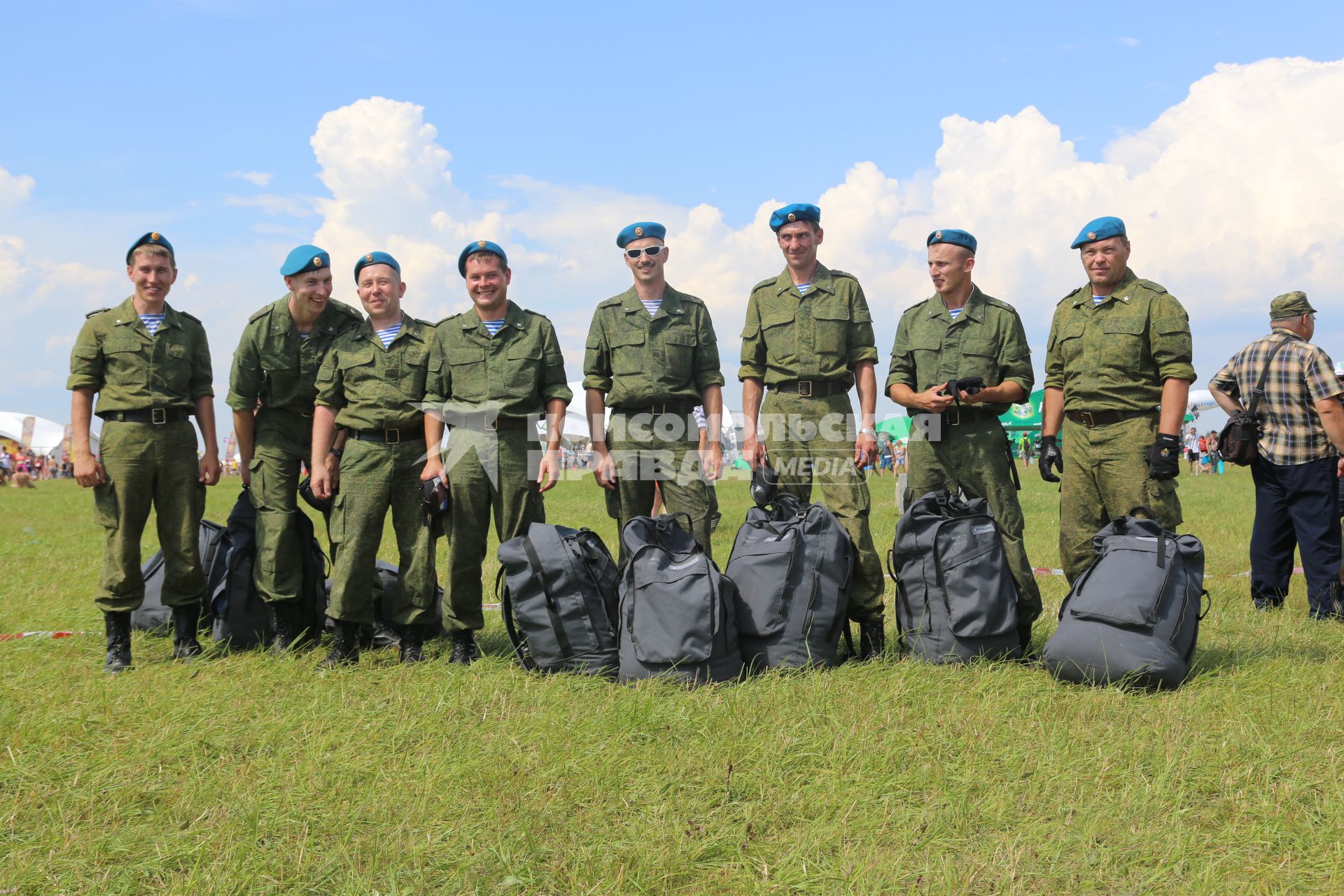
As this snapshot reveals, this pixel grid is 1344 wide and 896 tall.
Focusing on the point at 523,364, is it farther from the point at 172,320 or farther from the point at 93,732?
the point at 93,732

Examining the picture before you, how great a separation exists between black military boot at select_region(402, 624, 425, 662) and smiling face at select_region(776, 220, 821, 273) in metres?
3.02

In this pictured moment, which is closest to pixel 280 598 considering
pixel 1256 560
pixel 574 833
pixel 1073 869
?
pixel 574 833

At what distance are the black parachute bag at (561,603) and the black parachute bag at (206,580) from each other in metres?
2.21

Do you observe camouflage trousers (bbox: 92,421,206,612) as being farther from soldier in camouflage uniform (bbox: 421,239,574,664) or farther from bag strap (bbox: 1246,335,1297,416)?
bag strap (bbox: 1246,335,1297,416)

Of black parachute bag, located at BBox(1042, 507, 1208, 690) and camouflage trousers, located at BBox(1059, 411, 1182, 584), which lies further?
camouflage trousers, located at BBox(1059, 411, 1182, 584)

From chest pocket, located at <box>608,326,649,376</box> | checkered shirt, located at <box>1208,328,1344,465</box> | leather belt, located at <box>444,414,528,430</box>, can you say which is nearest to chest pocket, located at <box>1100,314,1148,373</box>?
checkered shirt, located at <box>1208,328,1344,465</box>

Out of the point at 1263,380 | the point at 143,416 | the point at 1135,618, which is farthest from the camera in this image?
the point at 1263,380

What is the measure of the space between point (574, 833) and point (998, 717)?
192cm

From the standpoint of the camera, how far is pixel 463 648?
5184 mm

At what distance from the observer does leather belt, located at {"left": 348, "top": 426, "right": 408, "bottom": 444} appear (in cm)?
520

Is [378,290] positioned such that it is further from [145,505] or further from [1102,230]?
[1102,230]

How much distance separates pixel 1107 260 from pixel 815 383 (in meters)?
1.72

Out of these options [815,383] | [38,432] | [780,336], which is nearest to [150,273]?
[780,336]

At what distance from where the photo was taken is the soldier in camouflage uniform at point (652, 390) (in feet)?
17.0
